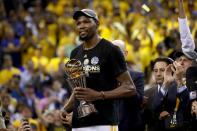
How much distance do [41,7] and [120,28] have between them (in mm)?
4337

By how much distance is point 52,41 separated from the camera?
1938 centimetres

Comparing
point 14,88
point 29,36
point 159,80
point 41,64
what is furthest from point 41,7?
point 159,80

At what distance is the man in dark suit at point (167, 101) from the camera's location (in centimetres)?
880

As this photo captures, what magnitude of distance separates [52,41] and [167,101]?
10.6 meters

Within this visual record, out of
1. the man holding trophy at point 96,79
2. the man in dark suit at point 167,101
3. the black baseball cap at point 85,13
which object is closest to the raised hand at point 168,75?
the man in dark suit at point 167,101

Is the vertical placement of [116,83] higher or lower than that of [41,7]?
lower

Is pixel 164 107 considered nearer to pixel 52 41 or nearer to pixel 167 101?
pixel 167 101

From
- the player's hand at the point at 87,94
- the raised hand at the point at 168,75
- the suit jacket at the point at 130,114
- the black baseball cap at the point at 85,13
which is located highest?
the black baseball cap at the point at 85,13

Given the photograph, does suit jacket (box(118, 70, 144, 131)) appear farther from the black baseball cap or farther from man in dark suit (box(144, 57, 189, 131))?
the black baseball cap

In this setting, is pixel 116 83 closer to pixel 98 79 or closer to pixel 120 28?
pixel 98 79

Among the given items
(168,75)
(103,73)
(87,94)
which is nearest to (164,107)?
(168,75)

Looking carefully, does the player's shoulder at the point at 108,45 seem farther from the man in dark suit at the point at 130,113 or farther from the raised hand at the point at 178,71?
the man in dark suit at the point at 130,113

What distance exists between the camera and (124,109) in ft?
30.4

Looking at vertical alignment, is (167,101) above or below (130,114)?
Result: above
